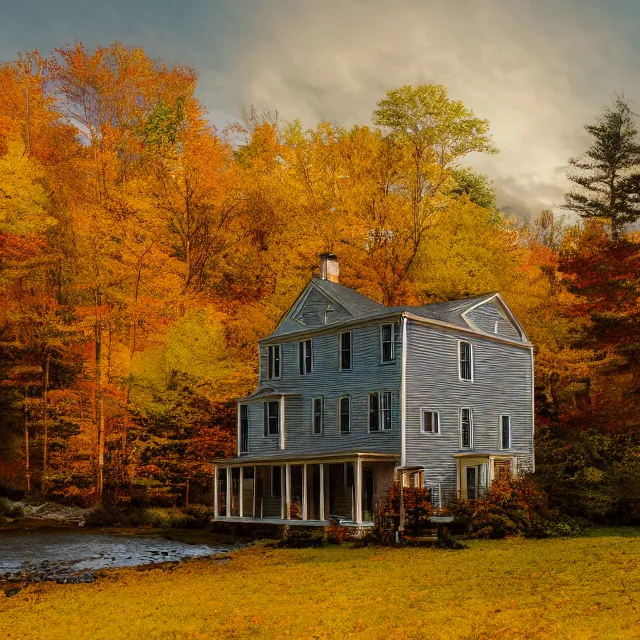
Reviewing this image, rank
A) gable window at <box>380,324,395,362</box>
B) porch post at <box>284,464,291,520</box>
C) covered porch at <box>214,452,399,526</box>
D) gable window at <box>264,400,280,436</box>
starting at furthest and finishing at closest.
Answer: gable window at <box>264,400,280,436</box>
porch post at <box>284,464,291,520</box>
gable window at <box>380,324,395,362</box>
covered porch at <box>214,452,399,526</box>

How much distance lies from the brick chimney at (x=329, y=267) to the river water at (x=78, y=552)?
14.0 meters

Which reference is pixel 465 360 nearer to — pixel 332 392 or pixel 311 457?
pixel 332 392

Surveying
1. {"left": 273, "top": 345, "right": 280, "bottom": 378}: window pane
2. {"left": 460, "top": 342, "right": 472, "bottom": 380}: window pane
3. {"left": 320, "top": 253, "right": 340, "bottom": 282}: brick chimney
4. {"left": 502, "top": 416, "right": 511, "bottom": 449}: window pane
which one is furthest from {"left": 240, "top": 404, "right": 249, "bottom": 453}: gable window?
{"left": 502, "top": 416, "right": 511, "bottom": 449}: window pane

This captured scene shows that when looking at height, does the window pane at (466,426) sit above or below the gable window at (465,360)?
below

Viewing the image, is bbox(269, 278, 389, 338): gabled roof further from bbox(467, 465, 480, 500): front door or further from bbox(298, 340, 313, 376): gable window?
bbox(467, 465, 480, 500): front door

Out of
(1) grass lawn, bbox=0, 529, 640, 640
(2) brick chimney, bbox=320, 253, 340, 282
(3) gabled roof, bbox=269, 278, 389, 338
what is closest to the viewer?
(1) grass lawn, bbox=0, 529, 640, 640

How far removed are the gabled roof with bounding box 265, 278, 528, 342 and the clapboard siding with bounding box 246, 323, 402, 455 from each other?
84 cm

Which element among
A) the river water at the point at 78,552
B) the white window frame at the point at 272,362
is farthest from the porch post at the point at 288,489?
the white window frame at the point at 272,362

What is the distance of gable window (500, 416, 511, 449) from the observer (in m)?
35.6

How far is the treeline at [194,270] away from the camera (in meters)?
40.5

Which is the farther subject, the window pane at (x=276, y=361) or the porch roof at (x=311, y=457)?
the window pane at (x=276, y=361)

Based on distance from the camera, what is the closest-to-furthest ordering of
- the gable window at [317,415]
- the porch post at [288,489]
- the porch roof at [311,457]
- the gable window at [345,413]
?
the porch roof at [311,457], the porch post at [288,489], the gable window at [345,413], the gable window at [317,415]

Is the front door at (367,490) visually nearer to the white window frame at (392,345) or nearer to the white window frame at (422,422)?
the white window frame at (422,422)

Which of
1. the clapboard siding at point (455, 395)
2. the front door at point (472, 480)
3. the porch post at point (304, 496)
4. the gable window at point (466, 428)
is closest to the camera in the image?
the porch post at point (304, 496)
